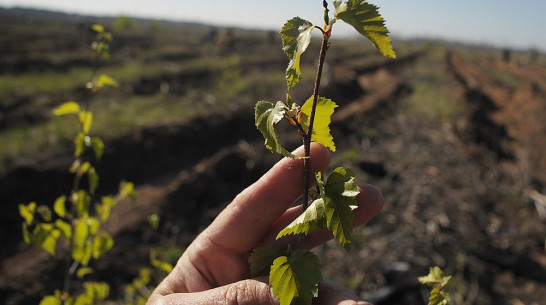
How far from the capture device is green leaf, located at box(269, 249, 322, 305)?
126 cm

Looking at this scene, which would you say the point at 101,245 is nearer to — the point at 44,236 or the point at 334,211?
the point at 44,236

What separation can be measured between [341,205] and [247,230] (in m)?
0.89

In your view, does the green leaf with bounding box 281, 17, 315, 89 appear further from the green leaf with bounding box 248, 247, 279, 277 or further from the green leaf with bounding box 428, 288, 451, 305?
Result: the green leaf with bounding box 428, 288, 451, 305

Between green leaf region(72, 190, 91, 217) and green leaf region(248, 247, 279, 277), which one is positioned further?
green leaf region(72, 190, 91, 217)

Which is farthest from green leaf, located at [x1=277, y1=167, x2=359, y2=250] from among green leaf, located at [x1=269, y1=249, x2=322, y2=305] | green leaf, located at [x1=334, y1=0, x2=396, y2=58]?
green leaf, located at [x1=334, y1=0, x2=396, y2=58]

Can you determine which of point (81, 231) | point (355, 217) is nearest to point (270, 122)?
point (355, 217)

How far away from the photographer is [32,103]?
40.4 ft

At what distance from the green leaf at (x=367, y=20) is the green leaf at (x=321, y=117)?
0.80 ft

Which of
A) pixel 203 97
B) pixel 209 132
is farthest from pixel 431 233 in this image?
pixel 203 97

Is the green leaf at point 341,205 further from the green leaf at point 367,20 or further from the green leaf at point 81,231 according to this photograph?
the green leaf at point 81,231

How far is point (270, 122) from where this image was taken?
121cm

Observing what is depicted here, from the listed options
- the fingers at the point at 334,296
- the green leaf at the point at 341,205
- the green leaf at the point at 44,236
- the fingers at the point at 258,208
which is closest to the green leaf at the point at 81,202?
the green leaf at the point at 44,236

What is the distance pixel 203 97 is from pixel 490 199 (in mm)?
9204

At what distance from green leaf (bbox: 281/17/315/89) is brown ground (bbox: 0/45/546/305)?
11.1 feet
